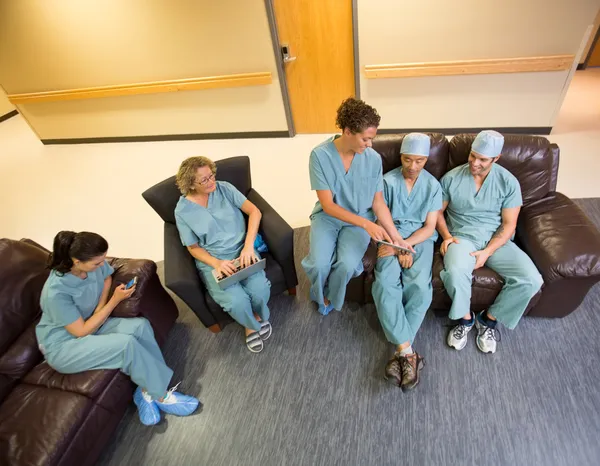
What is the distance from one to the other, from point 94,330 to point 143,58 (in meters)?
3.43

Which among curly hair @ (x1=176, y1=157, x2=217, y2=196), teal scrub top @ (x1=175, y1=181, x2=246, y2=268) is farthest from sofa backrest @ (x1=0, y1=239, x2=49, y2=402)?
curly hair @ (x1=176, y1=157, x2=217, y2=196)

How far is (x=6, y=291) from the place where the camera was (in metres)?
1.59

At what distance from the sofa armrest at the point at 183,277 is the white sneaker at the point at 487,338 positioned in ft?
4.96

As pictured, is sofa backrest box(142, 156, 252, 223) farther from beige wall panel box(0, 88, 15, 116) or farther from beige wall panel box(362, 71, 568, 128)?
beige wall panel box(0, 88, 15, 116)

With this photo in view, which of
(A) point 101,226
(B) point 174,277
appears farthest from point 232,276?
(A) point 101,226

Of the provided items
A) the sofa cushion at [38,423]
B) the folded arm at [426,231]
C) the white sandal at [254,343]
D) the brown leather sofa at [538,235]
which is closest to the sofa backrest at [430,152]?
the brown leather sofa at [538,235]

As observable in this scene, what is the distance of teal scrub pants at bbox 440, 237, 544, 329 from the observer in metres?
1.57

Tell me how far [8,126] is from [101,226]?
15.2 feet

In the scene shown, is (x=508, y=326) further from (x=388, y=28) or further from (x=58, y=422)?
(x=388, y=28)

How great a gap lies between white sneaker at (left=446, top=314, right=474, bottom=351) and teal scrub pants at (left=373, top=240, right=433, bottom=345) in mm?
216

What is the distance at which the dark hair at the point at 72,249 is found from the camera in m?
1.38

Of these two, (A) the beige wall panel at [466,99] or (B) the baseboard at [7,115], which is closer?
(A) the beige wall panel at [466,99]

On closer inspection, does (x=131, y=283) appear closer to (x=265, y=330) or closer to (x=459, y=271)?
(x=265, y=330)

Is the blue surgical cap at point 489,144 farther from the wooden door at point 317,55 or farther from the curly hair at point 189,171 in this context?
the wooden door at point 317,55
